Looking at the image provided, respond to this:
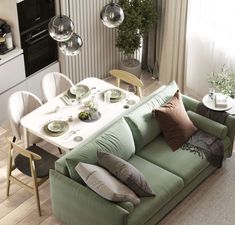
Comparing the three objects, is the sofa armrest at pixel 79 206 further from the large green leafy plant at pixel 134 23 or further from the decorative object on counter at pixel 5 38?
the large green leafy plant at pixel 134 23

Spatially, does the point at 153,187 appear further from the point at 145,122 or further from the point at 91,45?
the point at 91,45

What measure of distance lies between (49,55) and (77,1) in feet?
2.53

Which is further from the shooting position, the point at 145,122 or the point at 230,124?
the point at 230,124

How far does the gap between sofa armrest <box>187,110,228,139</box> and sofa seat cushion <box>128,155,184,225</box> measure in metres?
0.78

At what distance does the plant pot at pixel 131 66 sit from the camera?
24.5ft

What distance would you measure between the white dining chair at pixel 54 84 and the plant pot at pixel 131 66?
1430 mm

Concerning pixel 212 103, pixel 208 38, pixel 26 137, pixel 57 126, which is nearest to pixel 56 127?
pixel 57 126

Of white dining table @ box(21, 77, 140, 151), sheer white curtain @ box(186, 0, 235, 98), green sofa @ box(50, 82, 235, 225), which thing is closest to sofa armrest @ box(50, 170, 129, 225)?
green sofa @ box(50, 82, 235, 225)

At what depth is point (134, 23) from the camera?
6973 mm

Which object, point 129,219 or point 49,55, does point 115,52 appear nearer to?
point 49,55

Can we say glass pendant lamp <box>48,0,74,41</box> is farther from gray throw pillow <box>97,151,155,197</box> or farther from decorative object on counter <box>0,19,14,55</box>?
decorative object on counter <box>0,19,14,55</box>

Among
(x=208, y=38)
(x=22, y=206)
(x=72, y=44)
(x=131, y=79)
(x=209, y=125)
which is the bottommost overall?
(x=22, y=206)

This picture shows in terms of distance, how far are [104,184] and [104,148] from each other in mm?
529

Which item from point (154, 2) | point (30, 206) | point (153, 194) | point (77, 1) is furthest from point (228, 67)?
point (30, 206)
